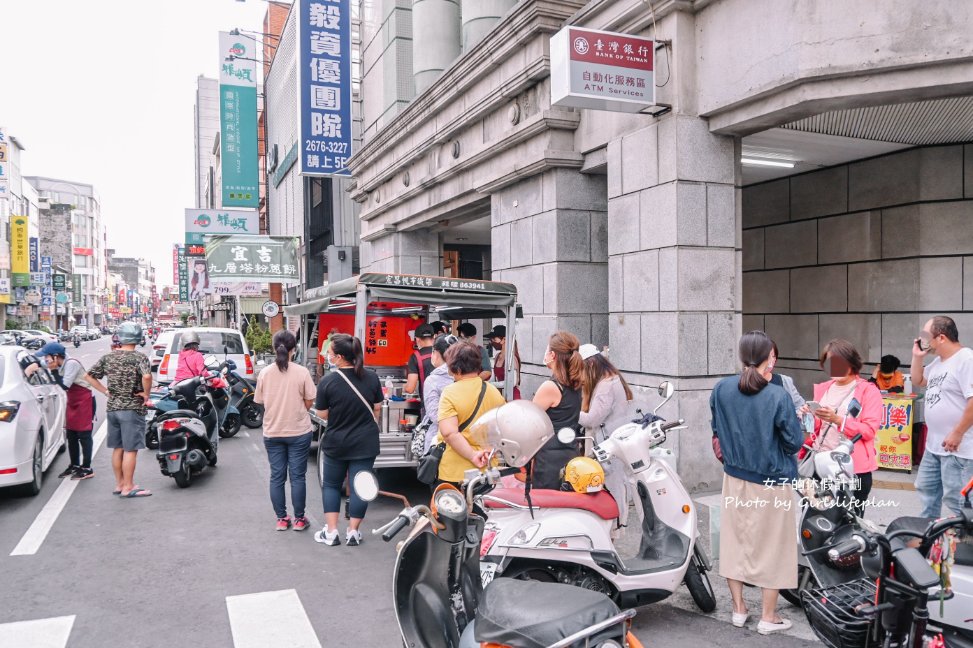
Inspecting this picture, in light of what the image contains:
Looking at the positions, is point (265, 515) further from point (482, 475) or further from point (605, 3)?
point (605, 3)

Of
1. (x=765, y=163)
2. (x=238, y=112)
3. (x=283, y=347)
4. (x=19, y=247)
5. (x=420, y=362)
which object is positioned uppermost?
(x=238, y=112)

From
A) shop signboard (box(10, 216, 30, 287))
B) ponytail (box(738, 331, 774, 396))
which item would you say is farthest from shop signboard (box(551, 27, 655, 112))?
shop signboard (box(10, 216, 30, 287))

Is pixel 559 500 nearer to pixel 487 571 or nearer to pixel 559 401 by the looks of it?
pixel 487 571

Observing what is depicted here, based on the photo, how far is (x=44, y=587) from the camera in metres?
5.30

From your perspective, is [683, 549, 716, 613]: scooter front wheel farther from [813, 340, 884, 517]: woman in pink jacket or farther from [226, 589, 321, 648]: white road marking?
[226, 589, 321, 648]: white road marking

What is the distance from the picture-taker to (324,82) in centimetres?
2053

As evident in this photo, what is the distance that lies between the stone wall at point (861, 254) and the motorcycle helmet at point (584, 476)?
21.7ft

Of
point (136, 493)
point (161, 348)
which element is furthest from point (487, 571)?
point (161, 348)

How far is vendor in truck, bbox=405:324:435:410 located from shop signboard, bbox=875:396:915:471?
5.38 m

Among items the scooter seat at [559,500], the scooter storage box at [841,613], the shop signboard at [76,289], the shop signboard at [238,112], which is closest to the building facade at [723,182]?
the scooter seat at [559,500]

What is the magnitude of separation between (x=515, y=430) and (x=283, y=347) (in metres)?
4.10

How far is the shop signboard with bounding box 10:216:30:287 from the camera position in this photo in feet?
208

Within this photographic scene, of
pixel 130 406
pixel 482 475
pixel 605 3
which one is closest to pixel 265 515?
pixel 130 406

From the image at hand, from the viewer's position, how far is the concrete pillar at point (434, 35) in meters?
14.8
